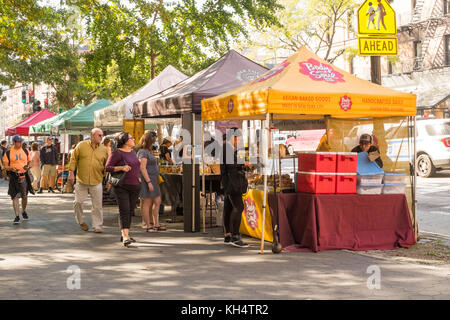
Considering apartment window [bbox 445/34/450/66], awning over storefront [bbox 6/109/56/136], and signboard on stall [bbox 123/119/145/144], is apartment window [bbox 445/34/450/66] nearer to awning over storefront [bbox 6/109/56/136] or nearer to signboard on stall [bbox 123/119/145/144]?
awning over storefront [bbox 6/109/56/136]

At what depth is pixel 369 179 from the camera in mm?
9367

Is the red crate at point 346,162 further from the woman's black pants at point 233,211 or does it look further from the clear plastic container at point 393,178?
the woman's black pants at point 233,211

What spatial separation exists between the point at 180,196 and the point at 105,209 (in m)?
3.98

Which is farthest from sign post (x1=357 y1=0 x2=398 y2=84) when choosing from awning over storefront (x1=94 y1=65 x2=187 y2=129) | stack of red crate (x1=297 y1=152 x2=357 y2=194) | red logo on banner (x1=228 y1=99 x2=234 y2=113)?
awning over storefront (x1=94 y1=65 x2=187 y2=129)

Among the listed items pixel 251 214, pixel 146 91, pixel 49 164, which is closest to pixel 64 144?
pixel 49 164

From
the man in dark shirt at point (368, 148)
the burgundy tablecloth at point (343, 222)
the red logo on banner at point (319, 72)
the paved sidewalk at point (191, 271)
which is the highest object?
the red logo on banner at point (319, 72)

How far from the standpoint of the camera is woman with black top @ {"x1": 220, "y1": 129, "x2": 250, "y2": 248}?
30.9 feet

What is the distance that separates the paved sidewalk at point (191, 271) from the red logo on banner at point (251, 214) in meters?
0.32

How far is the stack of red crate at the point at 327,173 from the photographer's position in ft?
29.7

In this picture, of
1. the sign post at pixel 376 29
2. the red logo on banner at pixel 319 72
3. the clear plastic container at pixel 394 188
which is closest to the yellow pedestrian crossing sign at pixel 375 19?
the sign post at pixel 376 29

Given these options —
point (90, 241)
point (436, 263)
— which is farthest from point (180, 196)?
point (436, 263)

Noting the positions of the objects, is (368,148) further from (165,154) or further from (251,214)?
(165,154)

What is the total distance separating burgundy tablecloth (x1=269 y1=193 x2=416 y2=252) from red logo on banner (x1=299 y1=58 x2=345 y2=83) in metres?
1.87
